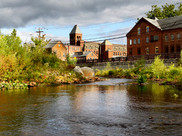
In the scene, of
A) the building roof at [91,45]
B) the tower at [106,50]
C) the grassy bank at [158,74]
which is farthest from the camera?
the building roof at [91,45]

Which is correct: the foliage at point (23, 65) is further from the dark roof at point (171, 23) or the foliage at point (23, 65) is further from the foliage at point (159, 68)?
the dark roof at point (171, 23)

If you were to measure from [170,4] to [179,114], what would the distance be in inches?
2355

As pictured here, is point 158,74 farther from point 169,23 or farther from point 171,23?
point 169,23

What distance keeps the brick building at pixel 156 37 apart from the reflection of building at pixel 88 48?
4317 cm

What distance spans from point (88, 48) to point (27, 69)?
9673 centimetres

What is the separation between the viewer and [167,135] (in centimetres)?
462

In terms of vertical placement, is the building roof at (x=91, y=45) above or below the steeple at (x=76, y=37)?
below

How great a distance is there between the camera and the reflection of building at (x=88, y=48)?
99.8m

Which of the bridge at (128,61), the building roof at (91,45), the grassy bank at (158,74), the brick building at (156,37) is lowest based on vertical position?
the grassy bank at (158,74)

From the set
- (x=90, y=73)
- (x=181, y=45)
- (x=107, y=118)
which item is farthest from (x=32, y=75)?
(x=181, y=45)

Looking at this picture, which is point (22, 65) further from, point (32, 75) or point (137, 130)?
point (137, 130)

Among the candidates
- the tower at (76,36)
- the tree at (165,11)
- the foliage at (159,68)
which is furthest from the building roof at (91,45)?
the foliage at (159,68)

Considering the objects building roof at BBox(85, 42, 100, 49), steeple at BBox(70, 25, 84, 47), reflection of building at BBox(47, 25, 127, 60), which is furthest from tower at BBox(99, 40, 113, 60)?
steeple at BBox(70, 25, 84, 47)

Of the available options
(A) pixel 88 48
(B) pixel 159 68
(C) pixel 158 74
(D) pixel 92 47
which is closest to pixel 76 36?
(A) pixel 88 48
